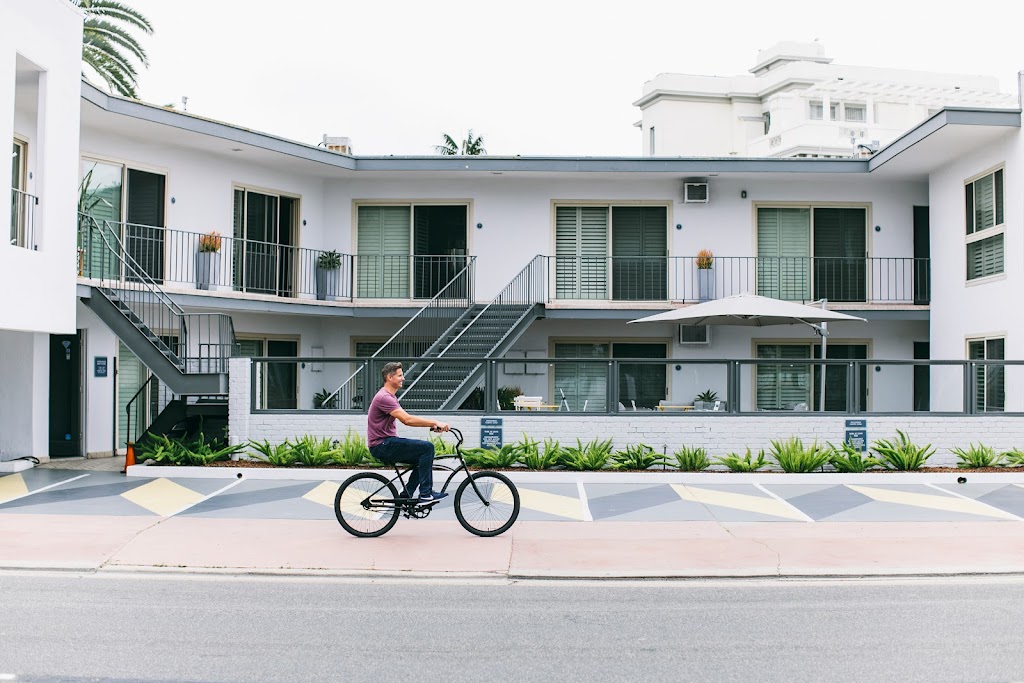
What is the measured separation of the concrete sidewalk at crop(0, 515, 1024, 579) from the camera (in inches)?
359

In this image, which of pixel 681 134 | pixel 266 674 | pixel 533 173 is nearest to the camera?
pixel 266 674

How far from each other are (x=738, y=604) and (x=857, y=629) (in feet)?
3.47

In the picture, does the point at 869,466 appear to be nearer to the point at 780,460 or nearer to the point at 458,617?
the point at 780,460

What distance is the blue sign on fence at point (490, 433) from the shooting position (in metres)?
15.3

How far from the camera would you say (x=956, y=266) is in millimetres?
19984

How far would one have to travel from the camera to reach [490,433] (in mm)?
15367

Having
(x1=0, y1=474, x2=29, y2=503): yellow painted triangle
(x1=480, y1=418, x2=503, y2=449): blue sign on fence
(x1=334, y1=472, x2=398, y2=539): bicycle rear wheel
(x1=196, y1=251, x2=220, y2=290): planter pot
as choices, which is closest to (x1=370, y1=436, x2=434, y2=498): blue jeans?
(x1=334, y1=472, x2=398, y2=539): bicycle rear wheel

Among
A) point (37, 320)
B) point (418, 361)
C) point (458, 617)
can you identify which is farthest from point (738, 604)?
point (37, 320)

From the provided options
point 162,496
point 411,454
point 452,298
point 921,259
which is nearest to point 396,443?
point 411,454

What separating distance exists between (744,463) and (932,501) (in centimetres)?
269

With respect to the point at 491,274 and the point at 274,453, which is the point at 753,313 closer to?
the point at 491,274

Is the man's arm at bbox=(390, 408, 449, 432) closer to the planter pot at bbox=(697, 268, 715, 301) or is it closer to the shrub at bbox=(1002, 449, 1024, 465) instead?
the shrub at bbox=(1002, 449, 1024, 465)

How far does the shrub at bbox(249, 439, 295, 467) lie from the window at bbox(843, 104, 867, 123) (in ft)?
200

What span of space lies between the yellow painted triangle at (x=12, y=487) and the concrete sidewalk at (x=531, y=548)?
69.2 inches
